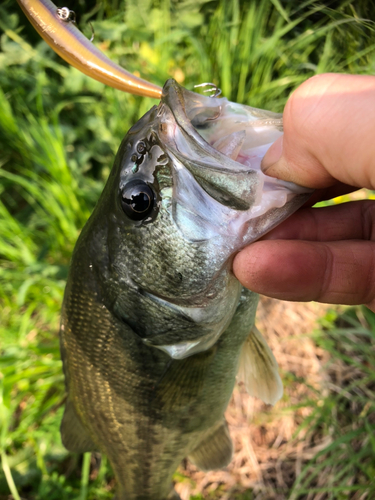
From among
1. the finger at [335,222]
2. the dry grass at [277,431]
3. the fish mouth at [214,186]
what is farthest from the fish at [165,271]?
the dry grass at [277,431]

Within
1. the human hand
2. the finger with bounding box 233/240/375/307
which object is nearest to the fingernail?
the human hand

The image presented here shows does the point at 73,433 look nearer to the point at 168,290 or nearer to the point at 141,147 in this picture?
the point at 168,290

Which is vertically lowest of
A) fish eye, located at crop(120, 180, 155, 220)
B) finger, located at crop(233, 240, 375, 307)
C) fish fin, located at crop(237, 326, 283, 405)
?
fish fin, located at crop(237, 326, 283, 405)

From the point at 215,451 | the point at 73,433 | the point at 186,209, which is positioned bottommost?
the point at 215,451

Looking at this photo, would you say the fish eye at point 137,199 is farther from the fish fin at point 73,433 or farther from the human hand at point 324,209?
the fish fin at point 73,433

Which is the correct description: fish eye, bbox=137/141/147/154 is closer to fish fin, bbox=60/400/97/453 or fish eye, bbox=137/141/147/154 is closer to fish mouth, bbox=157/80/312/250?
fish mouth, bbox=157/80/312/250

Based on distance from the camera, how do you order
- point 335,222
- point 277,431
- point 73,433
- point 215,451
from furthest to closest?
point 277,431
point 215,451
point 73,433
point 335,222

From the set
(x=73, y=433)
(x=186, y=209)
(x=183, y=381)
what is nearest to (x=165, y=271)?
(x=186, y=209)
